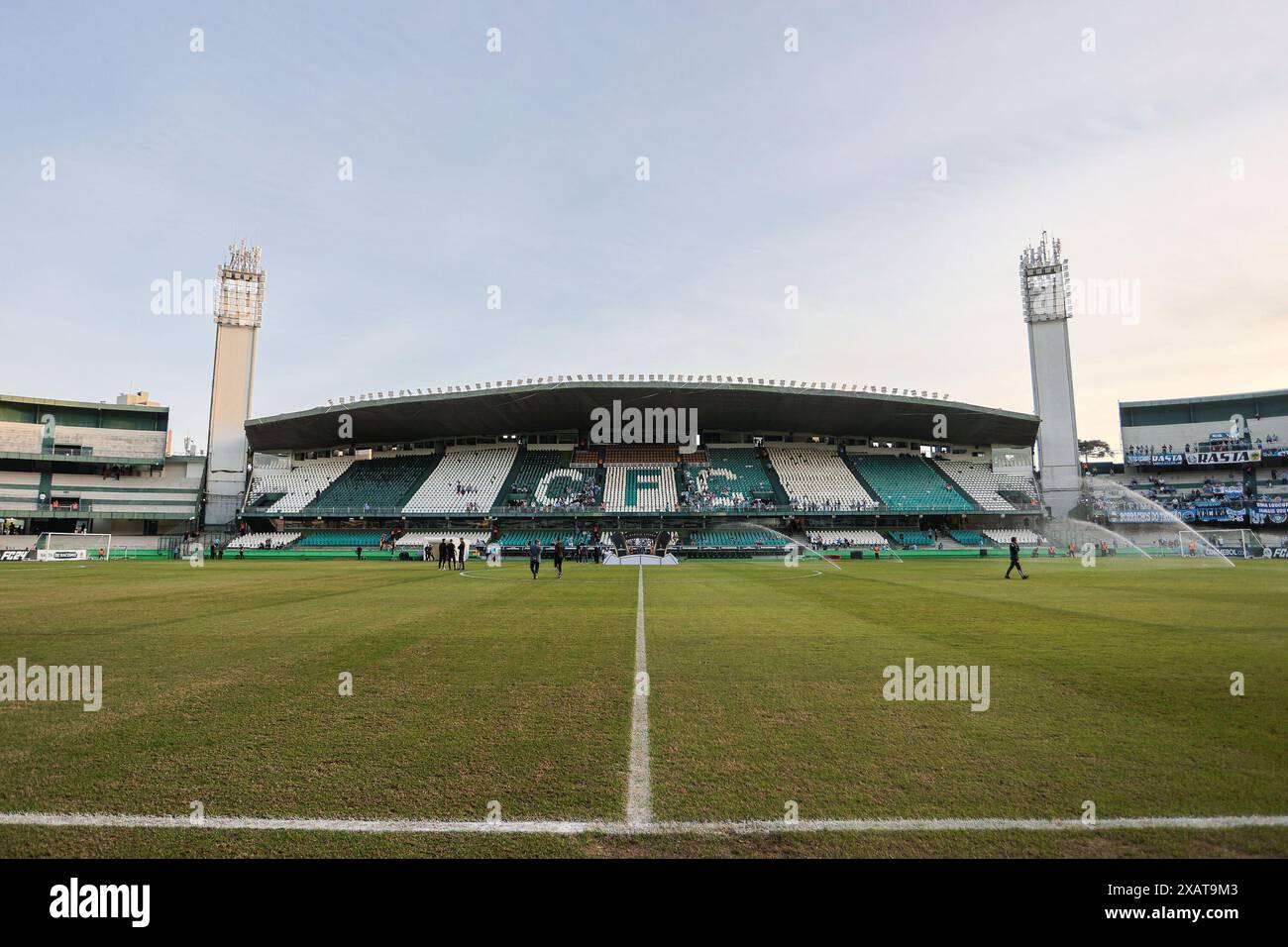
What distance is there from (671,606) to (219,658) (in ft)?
29.8

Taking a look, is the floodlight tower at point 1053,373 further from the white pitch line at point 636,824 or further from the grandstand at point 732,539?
the white pitch line at point 636,824

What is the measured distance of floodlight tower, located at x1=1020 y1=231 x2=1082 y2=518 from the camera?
61.1m

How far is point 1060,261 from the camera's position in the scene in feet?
209

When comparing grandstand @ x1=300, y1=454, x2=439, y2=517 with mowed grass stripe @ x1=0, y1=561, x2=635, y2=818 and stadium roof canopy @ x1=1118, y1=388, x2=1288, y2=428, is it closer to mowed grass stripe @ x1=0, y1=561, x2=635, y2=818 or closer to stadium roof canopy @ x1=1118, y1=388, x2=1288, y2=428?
mowed grass stripe @ x1=0, y1=561, x2=635, y2=818

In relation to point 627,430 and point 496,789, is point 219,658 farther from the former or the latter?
point 627,430

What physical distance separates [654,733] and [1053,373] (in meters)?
70.7

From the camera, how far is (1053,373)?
204ft

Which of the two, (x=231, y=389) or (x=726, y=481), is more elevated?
(x=231, y=389)

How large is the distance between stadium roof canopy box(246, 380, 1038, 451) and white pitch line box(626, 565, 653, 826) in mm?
47426

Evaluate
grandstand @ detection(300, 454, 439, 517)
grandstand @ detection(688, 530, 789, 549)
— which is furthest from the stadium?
grandstand @ detection(300, 454, 439, 517)
